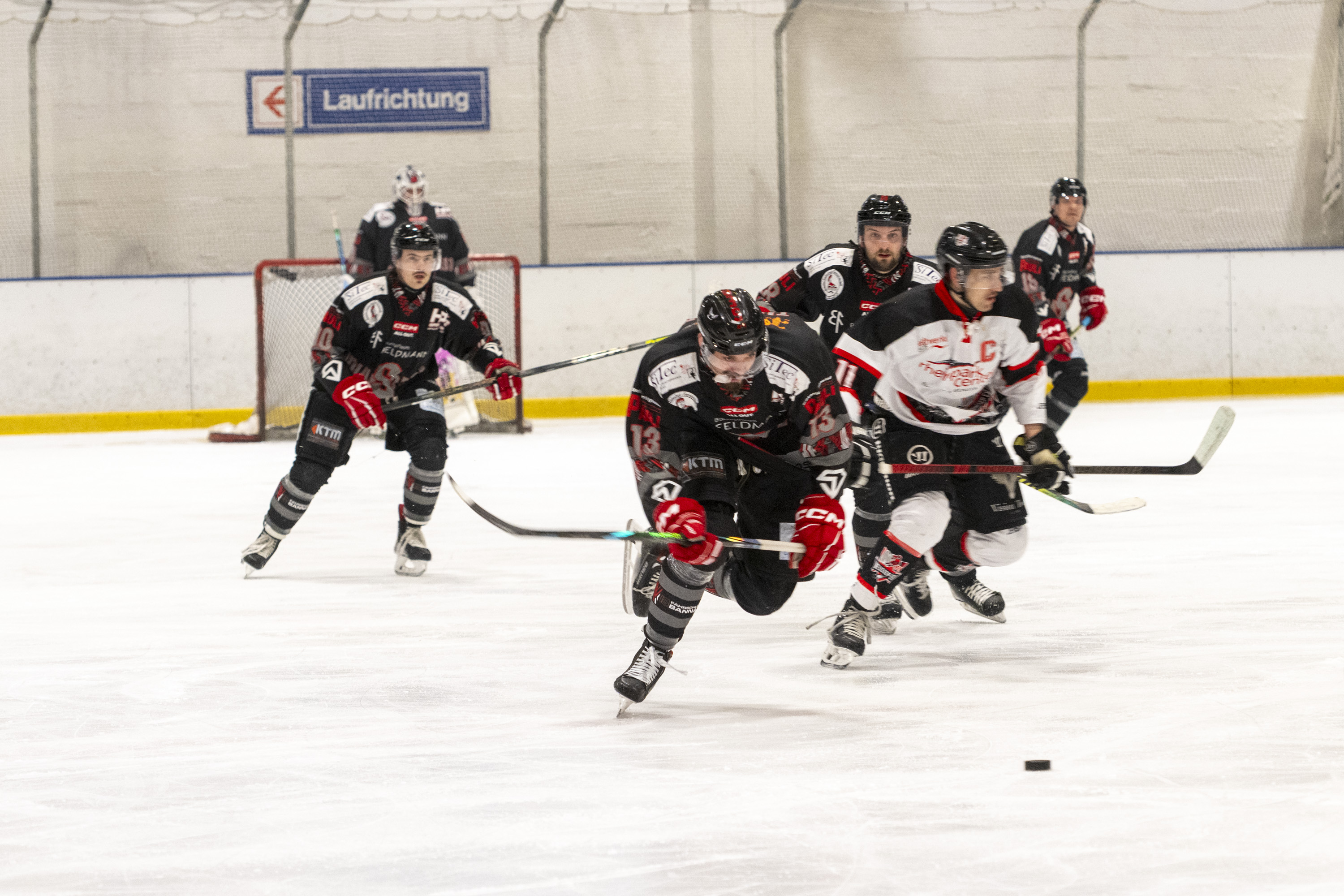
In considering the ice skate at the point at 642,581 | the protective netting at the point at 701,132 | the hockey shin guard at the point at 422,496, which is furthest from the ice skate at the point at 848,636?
the protective netting at the point at 701,132

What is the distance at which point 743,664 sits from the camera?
12.2 feet

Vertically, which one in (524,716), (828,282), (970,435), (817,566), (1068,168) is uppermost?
(1068,168)

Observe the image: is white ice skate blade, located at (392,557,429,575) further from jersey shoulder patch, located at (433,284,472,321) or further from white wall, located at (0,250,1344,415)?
white wall, located at (0,250,1344,415)

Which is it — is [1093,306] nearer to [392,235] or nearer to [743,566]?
[392,235]

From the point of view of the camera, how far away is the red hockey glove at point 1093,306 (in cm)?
747

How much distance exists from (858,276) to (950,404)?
106 cm

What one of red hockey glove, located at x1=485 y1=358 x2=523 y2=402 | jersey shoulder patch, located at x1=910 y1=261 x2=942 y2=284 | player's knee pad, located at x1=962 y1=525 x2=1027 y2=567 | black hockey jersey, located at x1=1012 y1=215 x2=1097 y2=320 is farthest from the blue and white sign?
player's knee pad, located at x1=962 y1=525 x2=1027 y2=567

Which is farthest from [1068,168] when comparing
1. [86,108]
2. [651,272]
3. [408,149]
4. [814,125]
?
[86,108]

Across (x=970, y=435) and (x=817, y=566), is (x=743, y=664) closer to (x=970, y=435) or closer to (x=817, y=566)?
(x=817, y=566)

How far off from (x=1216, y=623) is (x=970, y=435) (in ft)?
2.78

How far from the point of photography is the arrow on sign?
10.9 m

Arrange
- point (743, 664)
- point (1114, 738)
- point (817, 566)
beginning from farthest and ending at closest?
point (743, 664) < point (817, 566) < point (1114, 738)

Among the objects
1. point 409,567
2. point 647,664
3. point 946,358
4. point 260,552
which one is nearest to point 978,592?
point 946,358

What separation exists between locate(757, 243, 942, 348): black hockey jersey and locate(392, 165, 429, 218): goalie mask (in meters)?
4.47
